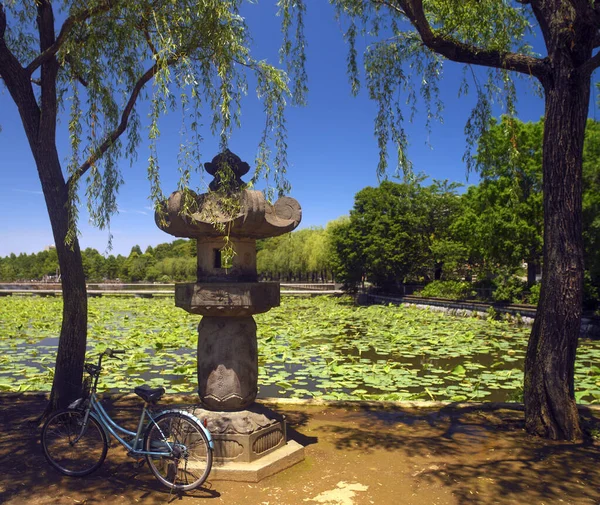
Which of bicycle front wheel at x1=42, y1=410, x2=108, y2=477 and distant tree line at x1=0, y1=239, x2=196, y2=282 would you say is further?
distant tree line at x1=0, y1=239, x2=196, y2=282

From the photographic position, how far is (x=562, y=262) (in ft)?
14.0

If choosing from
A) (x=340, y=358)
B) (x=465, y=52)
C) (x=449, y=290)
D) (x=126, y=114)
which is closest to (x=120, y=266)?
(x=449, y=290)

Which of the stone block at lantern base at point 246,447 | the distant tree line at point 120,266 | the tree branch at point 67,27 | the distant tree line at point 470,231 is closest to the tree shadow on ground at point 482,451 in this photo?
the stone block at lantern base at point 246,447

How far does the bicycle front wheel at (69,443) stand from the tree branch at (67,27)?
11.8 ft

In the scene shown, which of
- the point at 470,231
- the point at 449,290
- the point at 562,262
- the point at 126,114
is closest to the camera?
the point at 562,262

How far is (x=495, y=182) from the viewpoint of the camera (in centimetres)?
2030

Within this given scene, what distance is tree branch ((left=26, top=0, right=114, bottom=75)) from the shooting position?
15.0 feet

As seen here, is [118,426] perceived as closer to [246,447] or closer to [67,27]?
[246,447]

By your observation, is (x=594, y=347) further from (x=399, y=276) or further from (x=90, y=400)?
(x=399, y=276)

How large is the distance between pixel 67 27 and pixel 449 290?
21031 millimetres

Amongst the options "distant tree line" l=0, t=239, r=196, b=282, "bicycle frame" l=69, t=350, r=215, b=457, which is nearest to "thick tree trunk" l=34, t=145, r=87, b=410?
"bicycle frame" l=69, t=350, r=215, b=457

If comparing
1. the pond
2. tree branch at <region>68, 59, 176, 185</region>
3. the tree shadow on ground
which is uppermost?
tree branch at <region>68, 59, 176, 185</region>

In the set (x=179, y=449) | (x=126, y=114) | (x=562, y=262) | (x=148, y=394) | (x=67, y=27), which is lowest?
(x=179, y=449)

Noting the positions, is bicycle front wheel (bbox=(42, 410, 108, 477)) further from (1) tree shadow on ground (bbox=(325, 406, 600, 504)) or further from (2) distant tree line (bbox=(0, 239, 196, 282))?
(2) distant tree line (bbox=(0, 239, 196, 282))
